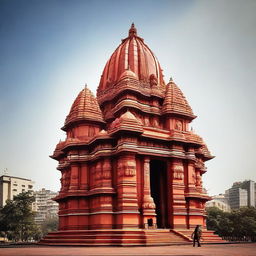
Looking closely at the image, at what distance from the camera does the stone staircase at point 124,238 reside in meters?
19.8

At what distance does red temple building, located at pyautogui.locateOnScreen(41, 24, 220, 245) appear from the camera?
2289 centimetres

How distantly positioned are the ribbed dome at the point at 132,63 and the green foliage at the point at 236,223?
26035mm

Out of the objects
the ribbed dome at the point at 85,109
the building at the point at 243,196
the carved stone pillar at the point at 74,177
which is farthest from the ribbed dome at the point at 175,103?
the building at the point at 243,196

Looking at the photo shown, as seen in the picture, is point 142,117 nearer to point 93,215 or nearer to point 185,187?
point 185,187

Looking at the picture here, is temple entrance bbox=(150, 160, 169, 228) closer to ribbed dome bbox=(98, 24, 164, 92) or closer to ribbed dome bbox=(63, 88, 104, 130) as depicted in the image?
ribbed dome bbox=(63, 88, 104, 130)

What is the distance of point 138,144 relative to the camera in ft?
81.8

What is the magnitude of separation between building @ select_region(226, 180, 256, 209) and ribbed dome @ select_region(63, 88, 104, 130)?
10036 cm

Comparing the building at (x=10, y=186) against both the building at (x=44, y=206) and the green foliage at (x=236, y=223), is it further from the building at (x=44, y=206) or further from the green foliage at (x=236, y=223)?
the green foliage at (x=236, y=223)

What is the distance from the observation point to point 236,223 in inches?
1884

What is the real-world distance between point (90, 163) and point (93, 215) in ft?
14.2

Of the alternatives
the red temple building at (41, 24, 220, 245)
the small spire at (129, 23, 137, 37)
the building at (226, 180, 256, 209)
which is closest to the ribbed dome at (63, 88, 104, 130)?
the red temple building at (41, 24, 220, 245)

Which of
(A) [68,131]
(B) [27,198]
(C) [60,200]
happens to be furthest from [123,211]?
(B) [27,198]

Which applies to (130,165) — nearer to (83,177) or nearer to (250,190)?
(83,177)

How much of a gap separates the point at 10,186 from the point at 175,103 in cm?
6525
